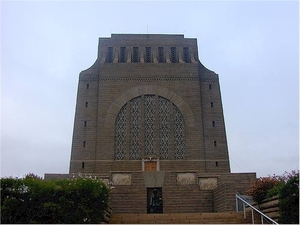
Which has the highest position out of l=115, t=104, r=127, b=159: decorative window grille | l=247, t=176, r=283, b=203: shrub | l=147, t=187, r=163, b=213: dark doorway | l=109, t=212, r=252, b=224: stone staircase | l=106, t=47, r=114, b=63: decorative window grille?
l=106, t=47, r=114, b=63: decorative window grille

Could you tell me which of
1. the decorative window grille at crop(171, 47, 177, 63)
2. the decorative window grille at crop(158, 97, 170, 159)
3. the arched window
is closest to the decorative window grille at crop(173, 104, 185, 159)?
the arched window

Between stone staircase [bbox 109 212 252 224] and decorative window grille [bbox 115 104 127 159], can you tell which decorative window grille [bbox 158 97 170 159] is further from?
stone staircase [bbox 109 212 252 224]

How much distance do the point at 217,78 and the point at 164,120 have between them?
5710 millimetres

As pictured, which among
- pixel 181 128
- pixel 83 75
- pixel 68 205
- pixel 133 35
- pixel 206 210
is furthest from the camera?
pixel 133 35

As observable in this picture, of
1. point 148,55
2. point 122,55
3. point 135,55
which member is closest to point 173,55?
point 148,55

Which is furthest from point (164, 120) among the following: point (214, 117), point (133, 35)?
point (133, 35)

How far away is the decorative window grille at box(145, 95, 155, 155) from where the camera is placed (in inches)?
1041

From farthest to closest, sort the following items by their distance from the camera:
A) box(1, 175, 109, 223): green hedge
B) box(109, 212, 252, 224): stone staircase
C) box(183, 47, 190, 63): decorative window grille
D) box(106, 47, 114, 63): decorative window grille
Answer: box(183, 47, 190, 63): decorative window grille, box(106, 47, 114, 63): decorative window grille, box(109, 212, 252, 224): stone staircase, box(1, 175, 109, 223): green hedge

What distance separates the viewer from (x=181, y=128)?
27031 millimetres

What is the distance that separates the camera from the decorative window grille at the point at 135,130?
26.3 meters

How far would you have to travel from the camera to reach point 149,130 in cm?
2700

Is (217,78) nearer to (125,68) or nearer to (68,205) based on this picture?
(125,68)

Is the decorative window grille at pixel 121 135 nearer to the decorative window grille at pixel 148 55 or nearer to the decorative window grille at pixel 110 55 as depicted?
the decorative window grille at pixel 110 55

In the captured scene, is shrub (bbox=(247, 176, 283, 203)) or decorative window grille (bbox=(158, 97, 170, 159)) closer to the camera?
shrub (bbox=(247, 176, 283, 203))
